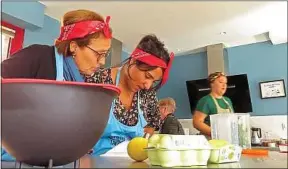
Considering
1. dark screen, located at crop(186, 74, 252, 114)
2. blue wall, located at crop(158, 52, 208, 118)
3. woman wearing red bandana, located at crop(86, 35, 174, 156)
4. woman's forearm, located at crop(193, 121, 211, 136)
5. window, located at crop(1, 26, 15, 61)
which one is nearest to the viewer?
woman wearing red bandana, located at crop(86, 35, 174, 156)

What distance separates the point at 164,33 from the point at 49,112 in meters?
2.64

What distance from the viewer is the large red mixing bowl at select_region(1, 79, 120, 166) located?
31 centimetres

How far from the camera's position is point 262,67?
112 inches

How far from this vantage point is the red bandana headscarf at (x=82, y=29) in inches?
27.8

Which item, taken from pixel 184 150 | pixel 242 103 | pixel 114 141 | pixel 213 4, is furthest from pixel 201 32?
pixel 184 150

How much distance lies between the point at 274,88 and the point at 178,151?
2.74m

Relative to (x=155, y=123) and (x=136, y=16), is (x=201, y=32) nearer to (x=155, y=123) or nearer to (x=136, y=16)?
(x=136, y=16)

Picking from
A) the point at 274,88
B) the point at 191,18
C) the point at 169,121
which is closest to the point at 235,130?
the point at 169,121

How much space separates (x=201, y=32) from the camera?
2.84 meters

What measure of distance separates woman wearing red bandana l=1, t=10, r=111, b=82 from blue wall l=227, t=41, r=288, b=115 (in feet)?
6.86

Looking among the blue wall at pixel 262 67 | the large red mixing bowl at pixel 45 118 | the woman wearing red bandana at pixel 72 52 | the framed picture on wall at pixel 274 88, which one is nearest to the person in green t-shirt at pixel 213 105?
the woman wearing red bandana at pixel 72 52

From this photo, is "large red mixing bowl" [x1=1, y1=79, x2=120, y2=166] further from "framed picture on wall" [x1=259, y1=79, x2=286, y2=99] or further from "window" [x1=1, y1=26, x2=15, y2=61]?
"framed picture on wall" [x1=259, y1=79, x2=286, y2=99]

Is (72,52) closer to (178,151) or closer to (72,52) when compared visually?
(72,52)

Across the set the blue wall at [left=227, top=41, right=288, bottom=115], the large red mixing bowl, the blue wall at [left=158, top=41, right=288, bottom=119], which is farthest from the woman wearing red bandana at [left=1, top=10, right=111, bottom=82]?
the blue wall at [left=227, top=41, right=288, bottom=115]
